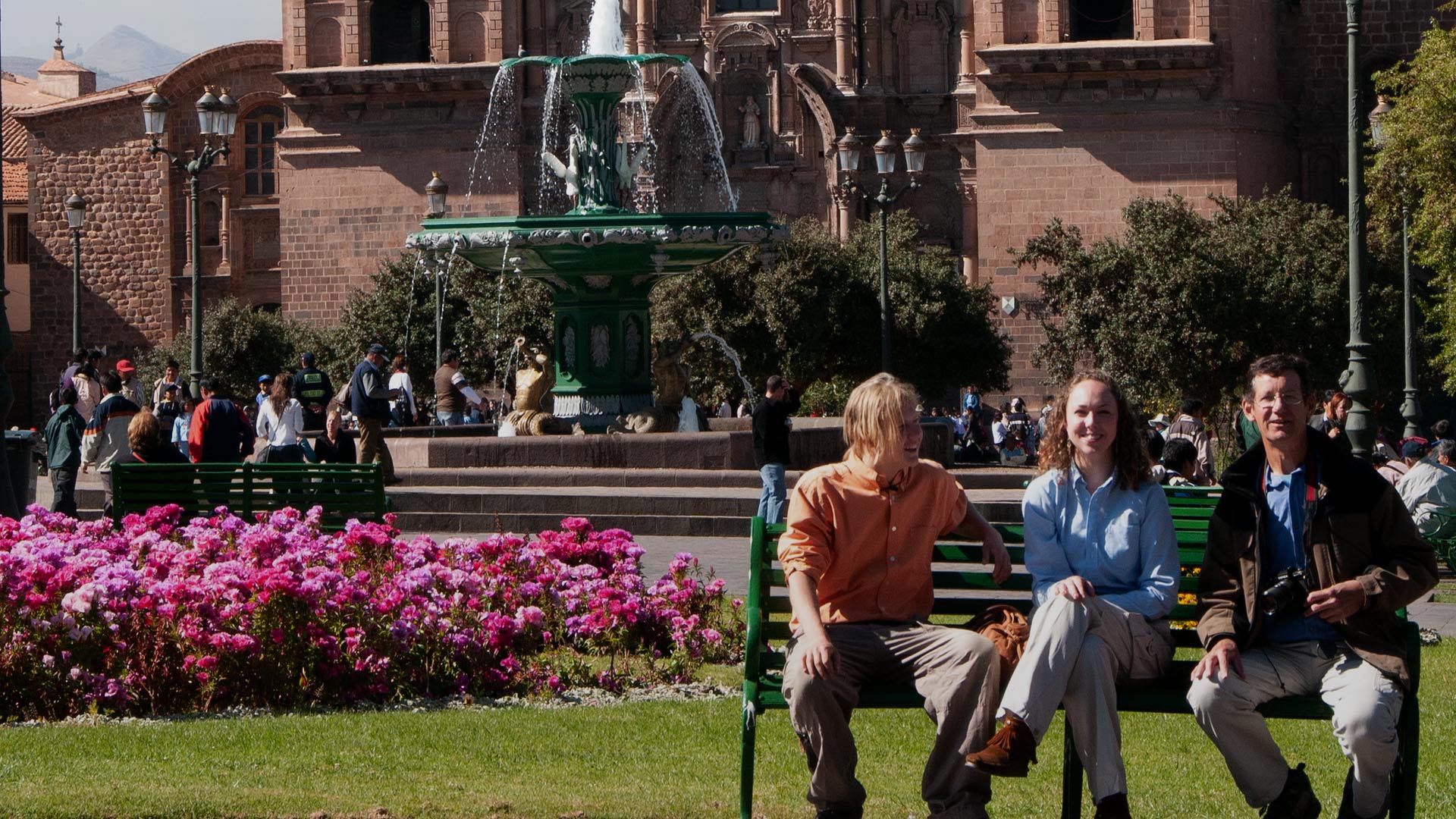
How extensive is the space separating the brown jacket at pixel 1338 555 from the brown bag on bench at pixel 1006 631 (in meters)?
0.46

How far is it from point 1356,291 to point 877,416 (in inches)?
481

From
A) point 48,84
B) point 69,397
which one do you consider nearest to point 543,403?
point 69,397

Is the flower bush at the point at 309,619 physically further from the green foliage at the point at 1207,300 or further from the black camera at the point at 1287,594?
the green foliage at the point at 1207,300

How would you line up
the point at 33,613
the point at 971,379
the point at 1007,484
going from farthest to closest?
1. the point at 971,379
2. the point at 1007,484
3. the point at 33,613

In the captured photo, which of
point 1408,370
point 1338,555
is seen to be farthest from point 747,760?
point 1408,370

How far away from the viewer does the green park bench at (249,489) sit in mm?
12094

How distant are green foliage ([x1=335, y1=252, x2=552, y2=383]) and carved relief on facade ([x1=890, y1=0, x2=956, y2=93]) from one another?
9.52 m

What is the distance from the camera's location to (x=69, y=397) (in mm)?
16047

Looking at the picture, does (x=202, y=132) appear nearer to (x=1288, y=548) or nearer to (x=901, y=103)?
(x=1288, y=548)

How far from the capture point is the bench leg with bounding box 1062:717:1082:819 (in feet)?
19.0

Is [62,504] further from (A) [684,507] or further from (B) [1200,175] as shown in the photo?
(B) [1200,175]

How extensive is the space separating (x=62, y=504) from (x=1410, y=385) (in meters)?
16.9

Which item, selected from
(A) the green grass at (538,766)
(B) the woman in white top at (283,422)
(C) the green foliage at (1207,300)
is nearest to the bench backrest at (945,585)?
(A) the green grass at (538,766)

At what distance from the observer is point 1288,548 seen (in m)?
5.83
